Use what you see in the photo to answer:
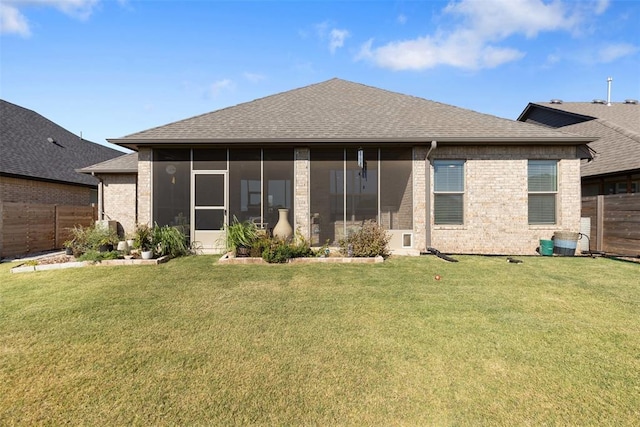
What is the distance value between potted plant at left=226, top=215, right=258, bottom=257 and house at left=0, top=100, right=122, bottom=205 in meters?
10.2

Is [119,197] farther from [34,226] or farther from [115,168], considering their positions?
[34,226]

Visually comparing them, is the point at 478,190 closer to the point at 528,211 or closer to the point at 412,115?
the point at 528,211

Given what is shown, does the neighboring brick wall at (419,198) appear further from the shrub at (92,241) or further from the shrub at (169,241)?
the shrub at (92,241)

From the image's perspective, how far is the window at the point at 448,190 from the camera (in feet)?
30.9

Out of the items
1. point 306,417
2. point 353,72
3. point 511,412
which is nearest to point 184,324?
point 306,417

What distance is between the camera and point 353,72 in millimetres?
16453

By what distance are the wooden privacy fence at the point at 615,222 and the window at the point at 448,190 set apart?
4.84 metres

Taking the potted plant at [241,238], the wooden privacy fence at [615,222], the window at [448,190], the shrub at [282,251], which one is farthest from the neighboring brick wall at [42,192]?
the wooden privacy fence at [615,222]

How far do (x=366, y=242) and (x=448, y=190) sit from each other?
3.67 metres

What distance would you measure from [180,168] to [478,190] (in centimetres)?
993

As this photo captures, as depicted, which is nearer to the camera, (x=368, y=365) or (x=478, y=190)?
(x=368, y=365)

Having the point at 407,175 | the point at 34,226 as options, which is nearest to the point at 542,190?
the point at 407,175

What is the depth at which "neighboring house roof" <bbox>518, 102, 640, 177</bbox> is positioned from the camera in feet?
35.2

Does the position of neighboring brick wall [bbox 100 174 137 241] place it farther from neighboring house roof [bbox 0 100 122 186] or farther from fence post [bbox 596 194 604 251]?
fence post [bbox 596 194 604 251]
